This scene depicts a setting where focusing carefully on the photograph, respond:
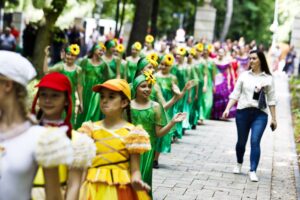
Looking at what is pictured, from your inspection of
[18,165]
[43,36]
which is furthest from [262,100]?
[43,36]

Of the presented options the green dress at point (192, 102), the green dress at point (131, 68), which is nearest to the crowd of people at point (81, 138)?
the green dress at point (131, 68)

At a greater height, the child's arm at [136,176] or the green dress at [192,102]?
the child's arm at [136,176]

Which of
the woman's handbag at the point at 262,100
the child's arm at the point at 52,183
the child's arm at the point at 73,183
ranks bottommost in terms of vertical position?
the woman's handbag at the point at 262,100

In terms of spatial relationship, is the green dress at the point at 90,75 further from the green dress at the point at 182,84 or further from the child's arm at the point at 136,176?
the child's arm at the point at 136,176

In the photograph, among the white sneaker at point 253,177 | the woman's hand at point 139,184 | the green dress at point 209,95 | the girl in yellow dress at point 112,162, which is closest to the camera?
the woman's hand at point 139,184

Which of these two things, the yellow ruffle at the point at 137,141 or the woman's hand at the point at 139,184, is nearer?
the woman's hand at the point at 139,184

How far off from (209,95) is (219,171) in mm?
8353

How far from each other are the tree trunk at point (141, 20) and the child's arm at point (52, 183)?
1922cm

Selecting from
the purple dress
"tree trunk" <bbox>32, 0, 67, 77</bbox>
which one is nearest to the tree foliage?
"tree trunk" <bbox>32, 0, 67, 77</bbox>

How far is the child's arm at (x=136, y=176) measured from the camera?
5.07m

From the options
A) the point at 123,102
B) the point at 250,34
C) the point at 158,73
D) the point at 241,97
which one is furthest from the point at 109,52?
the point at 250,34

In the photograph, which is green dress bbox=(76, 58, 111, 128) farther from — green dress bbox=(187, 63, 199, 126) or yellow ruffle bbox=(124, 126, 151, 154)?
yellow ruffle bbox=(124, 126, 151, 154)

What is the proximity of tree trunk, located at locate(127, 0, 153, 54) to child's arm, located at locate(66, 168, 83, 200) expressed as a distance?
1861 centimetres

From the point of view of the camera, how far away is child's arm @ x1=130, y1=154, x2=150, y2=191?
16.6 ft
